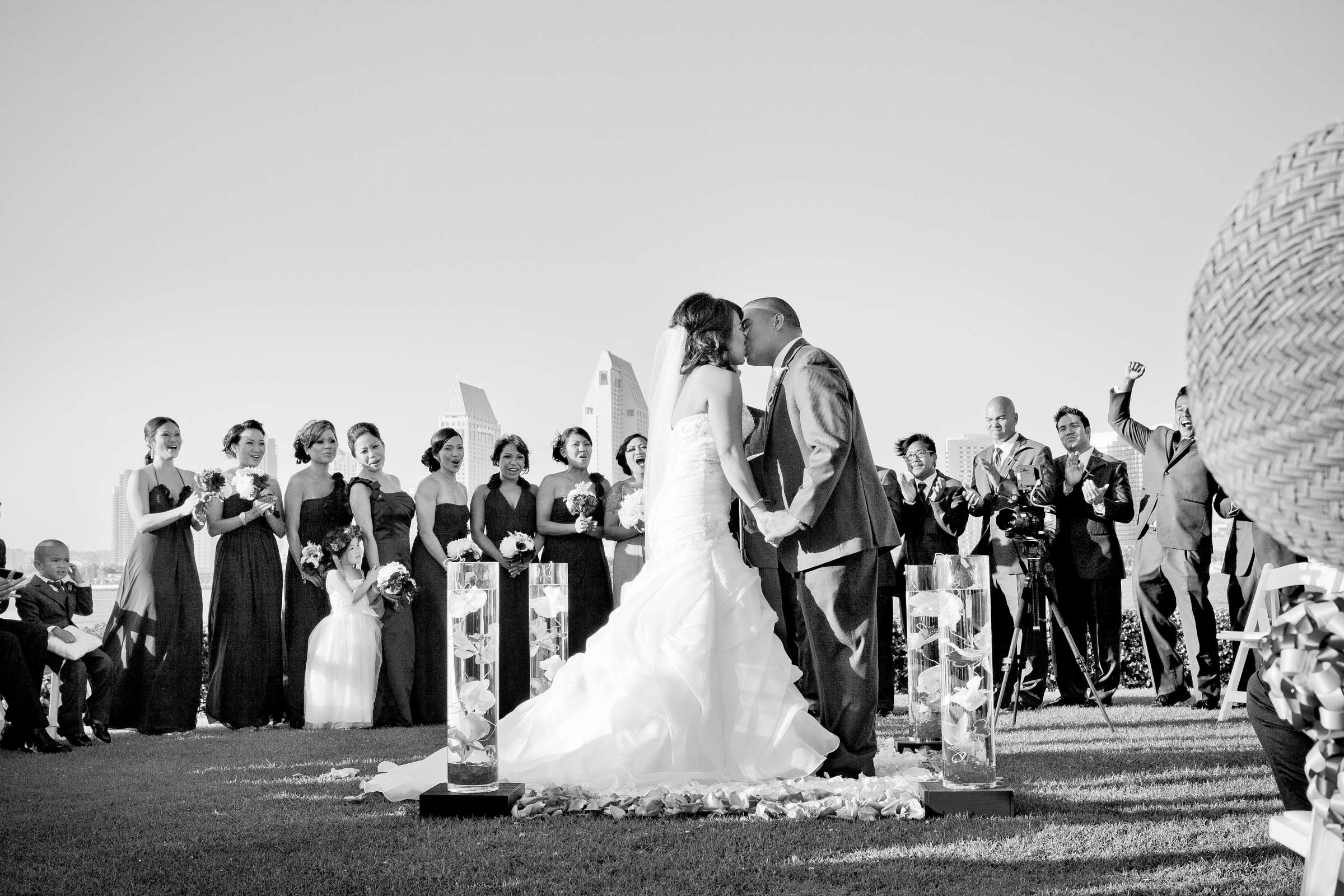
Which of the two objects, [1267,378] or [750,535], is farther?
[750,535]

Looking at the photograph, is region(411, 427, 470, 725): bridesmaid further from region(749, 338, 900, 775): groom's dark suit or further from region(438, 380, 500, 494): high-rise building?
region(749, 338, 900, 775): groom's dark suit

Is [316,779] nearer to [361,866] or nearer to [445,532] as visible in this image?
[361,866]

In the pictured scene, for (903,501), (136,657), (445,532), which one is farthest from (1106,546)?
(136,657)

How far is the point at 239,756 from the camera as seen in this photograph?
7.11 meters

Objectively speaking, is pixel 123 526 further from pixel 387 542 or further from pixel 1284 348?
pixel 1284 348

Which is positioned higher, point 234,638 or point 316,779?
point 234,638

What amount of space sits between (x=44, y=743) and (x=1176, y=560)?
917 cm

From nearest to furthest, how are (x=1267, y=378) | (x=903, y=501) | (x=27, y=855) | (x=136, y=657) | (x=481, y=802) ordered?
(x=1267, y=378), (x=27, y=855), (x=481, y=802), (x=136, y=657), (x=903, y=501)

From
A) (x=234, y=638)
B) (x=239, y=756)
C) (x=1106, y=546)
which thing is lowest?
(x=239, y=756)

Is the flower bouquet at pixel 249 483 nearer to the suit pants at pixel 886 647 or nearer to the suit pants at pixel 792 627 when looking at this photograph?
the suit pants at pixel 792 627

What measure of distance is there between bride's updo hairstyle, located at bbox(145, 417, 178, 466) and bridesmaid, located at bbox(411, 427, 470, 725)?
228 centimetres

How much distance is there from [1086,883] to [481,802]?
2.60m

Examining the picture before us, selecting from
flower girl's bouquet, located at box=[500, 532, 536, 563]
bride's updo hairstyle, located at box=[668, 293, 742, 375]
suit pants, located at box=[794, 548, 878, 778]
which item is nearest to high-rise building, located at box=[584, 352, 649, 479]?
flower girl's bouquet, located at box=[500, 532, 536, 563]

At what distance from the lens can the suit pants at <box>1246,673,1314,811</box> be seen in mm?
2947
